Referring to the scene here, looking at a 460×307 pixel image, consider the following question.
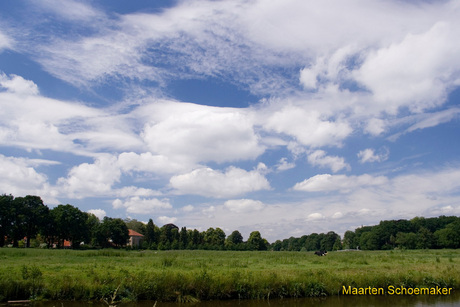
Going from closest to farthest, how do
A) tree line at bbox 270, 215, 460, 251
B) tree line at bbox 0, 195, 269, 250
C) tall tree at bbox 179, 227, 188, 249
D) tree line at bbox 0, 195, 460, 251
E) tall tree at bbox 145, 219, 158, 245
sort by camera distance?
tree line at bbox 0, 195, 269, 250 < tree line at bbox 0, 195, 460, 251 < tree line at bbox 270, 215, 460, 251 < tall tree at bbox 145, 219, 158, 245 < tall tree at bbox 179, 227, 188, 249

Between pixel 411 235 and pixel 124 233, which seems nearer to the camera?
pixel 124 233

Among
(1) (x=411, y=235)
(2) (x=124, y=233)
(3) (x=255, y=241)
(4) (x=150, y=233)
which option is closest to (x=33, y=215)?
(2) (x=124, y=233)

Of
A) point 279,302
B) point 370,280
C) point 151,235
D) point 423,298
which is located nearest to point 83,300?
point 279,302

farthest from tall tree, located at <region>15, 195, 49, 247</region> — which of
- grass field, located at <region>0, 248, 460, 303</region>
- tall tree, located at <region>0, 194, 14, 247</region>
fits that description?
grass field, located at <region>0, 248, 460, 303</region>

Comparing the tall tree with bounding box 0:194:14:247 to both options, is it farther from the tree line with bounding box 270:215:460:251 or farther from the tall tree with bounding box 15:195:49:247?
the tree line with bounding box 270:215:460:251

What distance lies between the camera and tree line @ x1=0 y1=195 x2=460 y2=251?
8381 centimetres

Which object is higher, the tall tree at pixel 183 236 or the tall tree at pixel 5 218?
the tall tree at pixel 5 218

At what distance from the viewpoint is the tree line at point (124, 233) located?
3300 inches

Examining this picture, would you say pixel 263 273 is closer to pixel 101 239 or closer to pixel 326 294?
pixel 326 294

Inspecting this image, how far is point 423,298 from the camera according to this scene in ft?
→ 85.7

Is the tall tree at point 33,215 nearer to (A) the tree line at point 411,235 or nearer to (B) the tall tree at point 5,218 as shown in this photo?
(B) the tall tree at point 5,218

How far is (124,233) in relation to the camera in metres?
110

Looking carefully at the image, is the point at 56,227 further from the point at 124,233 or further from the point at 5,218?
the point at 124,233

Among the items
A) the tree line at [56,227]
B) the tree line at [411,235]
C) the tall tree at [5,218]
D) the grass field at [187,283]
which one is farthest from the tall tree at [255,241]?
the grass field at [187,283]
